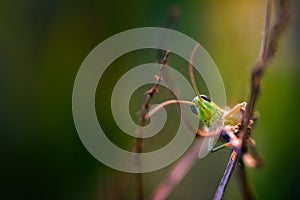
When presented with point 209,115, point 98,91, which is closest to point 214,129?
point 209,115

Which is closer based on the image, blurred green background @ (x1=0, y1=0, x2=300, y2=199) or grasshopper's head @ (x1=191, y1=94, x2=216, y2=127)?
grasshopper's head @ (x1=191, y1=94, x2=216, y2=127)

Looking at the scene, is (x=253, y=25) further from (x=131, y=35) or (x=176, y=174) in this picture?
(x=176, y=174)

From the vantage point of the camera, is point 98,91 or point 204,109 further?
point 98,91

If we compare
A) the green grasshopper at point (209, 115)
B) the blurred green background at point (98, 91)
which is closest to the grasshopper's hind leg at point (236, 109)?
the green grasshopper at point (209, 115)

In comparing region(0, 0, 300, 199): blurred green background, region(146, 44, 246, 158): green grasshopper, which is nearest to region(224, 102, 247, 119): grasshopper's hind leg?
region(146, 44, 246, 158): green grasshopper

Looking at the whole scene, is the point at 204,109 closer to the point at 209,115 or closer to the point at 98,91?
the point at 209,115

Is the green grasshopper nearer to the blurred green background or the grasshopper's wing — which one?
the grasshopper's wing
